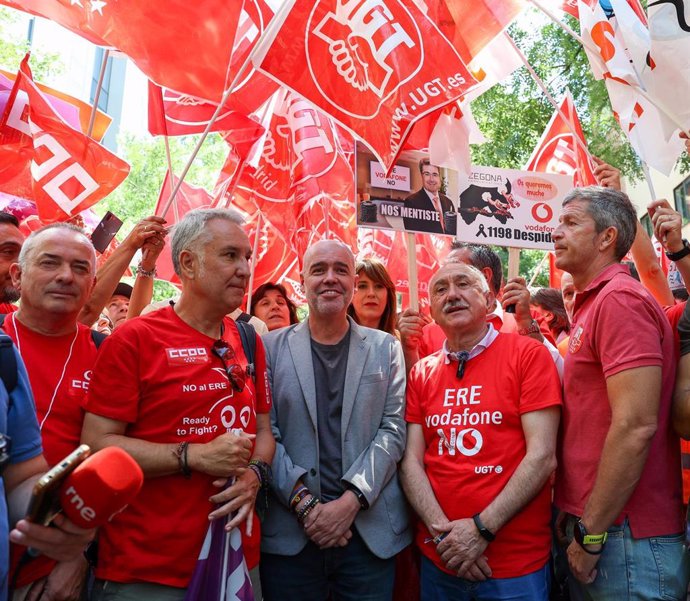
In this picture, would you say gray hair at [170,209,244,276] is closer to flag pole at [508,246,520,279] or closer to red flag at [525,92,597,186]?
flag pole at [508,246,520,279]

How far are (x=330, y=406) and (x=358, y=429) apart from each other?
0.58ft

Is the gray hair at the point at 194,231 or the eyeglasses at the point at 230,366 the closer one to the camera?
the eyeglasses at the point at 230,366

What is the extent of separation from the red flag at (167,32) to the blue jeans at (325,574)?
328 centimetres

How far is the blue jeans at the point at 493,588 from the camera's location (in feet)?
9.16

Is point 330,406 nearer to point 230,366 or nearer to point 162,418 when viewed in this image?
point 230,366

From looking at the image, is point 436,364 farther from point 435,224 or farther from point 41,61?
point 41,61

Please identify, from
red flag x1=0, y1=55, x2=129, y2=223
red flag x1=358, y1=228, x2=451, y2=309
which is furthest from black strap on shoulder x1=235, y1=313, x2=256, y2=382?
red flag x1=358, y1=228, x2=451, y2=309

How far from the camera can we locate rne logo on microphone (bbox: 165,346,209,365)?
2.67 m

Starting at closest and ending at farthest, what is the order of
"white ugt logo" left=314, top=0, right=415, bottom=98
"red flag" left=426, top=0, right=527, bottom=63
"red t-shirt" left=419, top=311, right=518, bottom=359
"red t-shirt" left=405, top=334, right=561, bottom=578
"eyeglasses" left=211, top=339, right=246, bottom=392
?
Result: "eyeglasses" left=211, top=339, right=246, bottom=392 → "red t-shirt" left=405, top=334, right=561, bottom=578 → "red t-shirt" left=419, top=311, right=518, bottom=359 → "white ugt logo" left=314, top=0, right=415, bottom=98 → "red flag" left=426, top=0, right=527, bottom=63

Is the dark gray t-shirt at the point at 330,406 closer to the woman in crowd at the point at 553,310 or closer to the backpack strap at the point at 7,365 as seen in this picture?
the backpack strap at the point at 7,365

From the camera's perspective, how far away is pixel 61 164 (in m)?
5.26

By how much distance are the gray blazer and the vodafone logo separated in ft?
5.64

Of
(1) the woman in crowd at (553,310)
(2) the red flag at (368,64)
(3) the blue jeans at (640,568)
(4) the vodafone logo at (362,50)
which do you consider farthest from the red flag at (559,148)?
(3) the blue jeans at (640,568)

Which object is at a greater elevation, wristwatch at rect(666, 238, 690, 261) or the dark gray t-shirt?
wristwatch at rect(666, 238, 690, 261)
